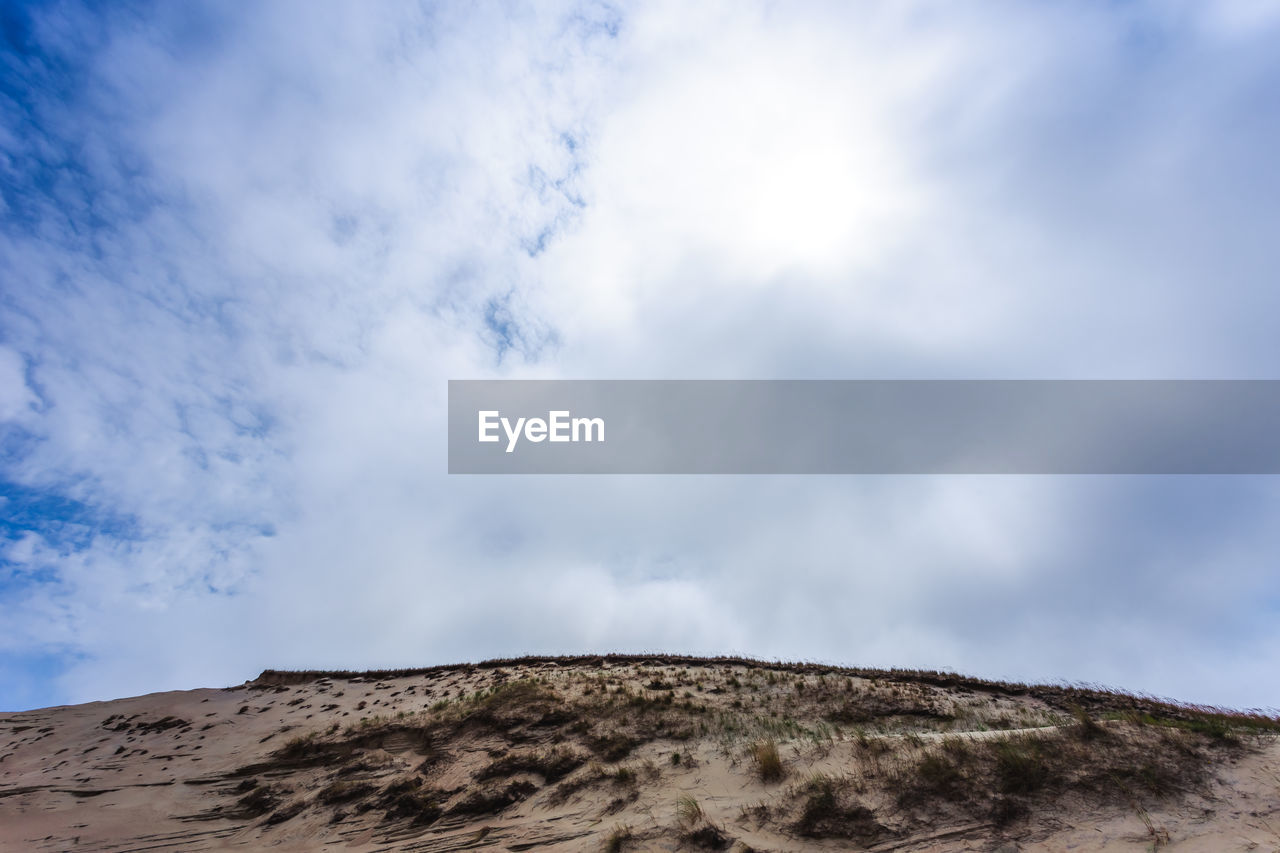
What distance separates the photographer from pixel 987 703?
1606 centimetres

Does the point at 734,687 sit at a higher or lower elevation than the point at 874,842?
higher

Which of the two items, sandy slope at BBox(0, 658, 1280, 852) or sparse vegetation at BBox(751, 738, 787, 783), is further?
sparse vegetation at BBox(751, 738, 787, 783)

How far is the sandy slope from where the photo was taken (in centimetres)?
922

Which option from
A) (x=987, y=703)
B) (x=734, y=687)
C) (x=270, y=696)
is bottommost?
(x=987, y=703)

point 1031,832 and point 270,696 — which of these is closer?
point 1031,832

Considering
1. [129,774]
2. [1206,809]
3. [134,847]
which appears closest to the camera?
[1206,809]

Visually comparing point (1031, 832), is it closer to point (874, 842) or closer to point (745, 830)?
point (874, 842)

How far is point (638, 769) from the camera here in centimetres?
1246

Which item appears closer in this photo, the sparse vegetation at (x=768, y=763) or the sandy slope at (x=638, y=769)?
the sandy slope at (x=638, y=769)

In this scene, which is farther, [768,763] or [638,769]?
[638,769]

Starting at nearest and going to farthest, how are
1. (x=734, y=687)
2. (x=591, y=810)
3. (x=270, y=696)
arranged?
(x=591, y=810), (x=734, y=687), (x=270, y=696)

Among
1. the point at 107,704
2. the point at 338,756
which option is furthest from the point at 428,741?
the point at 107,704

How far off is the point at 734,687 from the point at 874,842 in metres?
9.51

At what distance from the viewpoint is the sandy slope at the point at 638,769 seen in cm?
922
